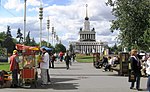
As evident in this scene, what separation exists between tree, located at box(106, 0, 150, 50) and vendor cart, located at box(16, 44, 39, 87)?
62.2 ft

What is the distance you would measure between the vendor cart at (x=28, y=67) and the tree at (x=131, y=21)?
62.2 ft

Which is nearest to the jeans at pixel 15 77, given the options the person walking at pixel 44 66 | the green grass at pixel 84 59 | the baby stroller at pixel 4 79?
the baby stroller at pixel 4 79

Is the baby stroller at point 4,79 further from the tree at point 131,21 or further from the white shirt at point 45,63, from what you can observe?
the tree at point 131,21

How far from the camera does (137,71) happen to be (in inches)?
711

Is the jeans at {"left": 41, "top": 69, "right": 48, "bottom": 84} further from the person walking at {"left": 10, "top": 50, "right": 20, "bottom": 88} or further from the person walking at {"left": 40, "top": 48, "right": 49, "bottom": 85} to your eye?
the person walking at {"left": 10, "top": 50, "right": 20, "bottom": 88}

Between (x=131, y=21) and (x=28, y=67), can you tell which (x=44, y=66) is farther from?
(x=131, y=21)

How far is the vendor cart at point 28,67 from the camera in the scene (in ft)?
59.9

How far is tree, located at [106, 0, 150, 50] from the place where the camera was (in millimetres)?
37375

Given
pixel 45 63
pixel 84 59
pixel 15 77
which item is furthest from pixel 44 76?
pixel 84 59

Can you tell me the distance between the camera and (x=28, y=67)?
1855cm

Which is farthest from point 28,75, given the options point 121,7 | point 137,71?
point 121,7

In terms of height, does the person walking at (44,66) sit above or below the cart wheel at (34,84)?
above

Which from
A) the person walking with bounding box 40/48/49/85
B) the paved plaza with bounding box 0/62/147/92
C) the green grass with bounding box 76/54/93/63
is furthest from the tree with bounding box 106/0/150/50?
the green grass with bounding box 76/54/93/63

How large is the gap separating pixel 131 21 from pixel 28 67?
20.9 meters
